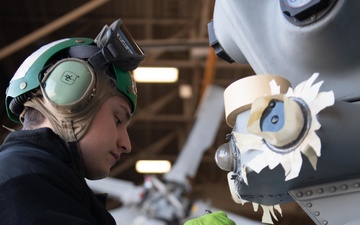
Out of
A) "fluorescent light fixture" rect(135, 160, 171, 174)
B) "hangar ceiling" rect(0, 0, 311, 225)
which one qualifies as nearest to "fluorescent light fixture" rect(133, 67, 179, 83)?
"hangar ceiling" rect(0, 0, 311, 225)

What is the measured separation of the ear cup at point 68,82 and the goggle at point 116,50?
6 cm

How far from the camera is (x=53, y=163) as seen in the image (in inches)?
Result: 52.6

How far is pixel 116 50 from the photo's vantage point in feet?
5.54

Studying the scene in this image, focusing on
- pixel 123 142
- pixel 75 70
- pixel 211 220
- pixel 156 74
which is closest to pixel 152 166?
pixel 156 74

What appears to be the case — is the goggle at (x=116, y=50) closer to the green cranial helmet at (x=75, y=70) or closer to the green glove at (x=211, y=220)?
the green cranial helmet at (x=75, y=70)

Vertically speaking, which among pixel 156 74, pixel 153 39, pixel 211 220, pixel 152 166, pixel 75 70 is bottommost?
pixel 152 166

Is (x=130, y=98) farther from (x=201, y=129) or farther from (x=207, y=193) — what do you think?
(x=207, y=193)

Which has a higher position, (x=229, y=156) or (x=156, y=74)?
(x=229, y=156)

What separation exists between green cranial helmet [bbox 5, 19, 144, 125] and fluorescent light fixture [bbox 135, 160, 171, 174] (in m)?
12.2

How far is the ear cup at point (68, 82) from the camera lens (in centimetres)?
155

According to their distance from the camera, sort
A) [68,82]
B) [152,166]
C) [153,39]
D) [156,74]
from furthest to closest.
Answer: [152,166], [153,39], [156,74], [68,82]

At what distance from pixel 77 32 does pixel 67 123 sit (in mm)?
9710

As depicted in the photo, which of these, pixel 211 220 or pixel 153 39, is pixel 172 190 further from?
pixel 211 220

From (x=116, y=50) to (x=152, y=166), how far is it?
1251cm
